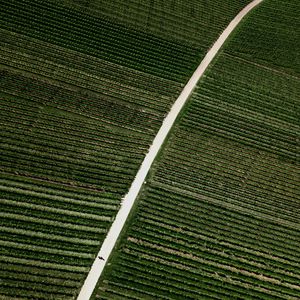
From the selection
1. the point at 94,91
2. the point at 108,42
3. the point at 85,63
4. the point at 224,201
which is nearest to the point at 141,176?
the point at 224,201

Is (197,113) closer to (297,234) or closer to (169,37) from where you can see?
(169,37)

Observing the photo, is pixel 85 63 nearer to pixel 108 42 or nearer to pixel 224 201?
pixel 108 42

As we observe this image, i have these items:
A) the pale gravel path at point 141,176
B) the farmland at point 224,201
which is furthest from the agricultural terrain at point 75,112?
the farmland at point 224,201

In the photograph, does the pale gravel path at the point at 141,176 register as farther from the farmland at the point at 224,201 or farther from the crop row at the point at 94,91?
the crop row at the point at 94,91

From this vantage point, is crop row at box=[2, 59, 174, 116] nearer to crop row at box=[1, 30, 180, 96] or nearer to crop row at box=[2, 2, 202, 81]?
crop row at box=[1, 30, 180, 96]

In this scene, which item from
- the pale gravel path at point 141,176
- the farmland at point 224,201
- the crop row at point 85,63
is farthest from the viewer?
the crop row at point 85,63

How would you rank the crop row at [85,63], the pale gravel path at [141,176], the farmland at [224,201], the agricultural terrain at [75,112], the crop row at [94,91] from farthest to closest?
the crop row at [85,63] < the crop row at [94,91] < the farmland at [224,201] < the agricultural terrain at [75,112] < the pale gravel path at [141,176]

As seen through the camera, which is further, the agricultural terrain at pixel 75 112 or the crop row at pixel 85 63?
the crop row at pixel 85 63
